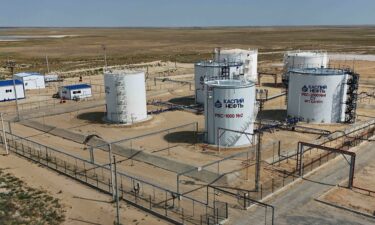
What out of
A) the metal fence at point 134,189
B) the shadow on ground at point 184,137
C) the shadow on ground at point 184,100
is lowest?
the metal fence at point 134,189

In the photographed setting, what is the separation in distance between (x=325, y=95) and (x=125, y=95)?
22561mm

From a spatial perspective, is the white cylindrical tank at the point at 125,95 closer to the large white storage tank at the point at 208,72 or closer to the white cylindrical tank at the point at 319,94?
the large white storage tank at the point at 208,72

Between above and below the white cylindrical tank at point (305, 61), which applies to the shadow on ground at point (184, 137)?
below

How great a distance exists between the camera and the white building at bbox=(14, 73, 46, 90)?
71375 mm

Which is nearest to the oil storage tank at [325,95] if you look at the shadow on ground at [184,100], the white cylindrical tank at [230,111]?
the white cylindrical tank at [230,111]

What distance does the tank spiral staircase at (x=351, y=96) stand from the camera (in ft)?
144

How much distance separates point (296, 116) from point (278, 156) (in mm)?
12842

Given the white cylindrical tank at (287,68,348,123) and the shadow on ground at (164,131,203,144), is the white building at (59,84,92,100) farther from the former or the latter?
the white cylindrical tank at (287,68,348,123)

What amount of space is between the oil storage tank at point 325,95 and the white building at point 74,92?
34015 mm

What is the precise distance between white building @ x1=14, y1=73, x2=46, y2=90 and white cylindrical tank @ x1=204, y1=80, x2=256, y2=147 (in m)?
46.4

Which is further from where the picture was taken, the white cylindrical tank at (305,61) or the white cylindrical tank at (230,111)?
the white cylindrical tank at (305,61)

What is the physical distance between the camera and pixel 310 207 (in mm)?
25297

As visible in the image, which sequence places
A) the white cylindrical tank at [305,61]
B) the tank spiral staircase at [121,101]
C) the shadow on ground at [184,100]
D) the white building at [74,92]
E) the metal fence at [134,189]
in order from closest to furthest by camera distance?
the metal fence at [134,189]
the tank spiral staircase at [121,101]
the shadow on ground at [184,100]
the white building at [74,92]
the white cylindrical tank at [305,61]

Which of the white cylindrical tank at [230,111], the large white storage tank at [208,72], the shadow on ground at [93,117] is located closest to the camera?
the white cylindrical tank at [230,111]
